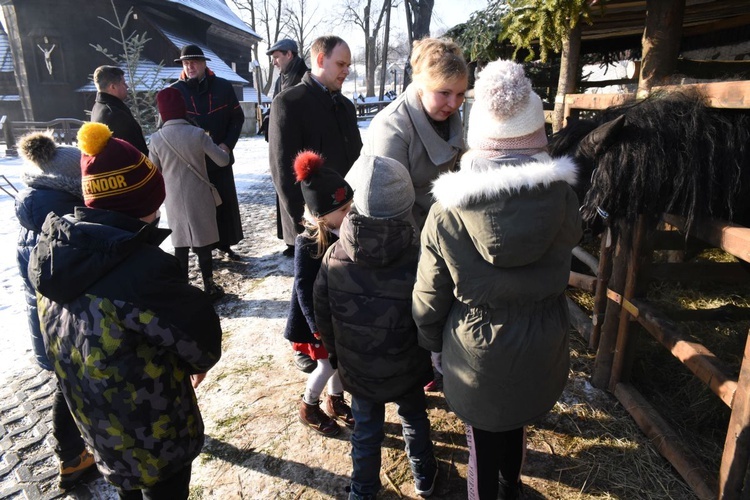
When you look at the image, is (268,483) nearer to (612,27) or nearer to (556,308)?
(556,308)

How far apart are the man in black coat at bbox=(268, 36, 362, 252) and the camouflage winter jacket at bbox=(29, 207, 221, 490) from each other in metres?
1.57

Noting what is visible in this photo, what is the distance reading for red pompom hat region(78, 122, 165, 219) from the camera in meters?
1.48

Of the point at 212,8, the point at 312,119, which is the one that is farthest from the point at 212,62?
the point at 312,119

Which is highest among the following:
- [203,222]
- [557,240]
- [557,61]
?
[557,61]

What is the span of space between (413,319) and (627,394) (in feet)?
5.10

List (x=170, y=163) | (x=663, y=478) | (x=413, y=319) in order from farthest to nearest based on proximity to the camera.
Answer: (x=170, y=163), (x=663, y=478), (x=413, y=319)

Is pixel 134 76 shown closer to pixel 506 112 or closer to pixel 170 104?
pixel 170 104

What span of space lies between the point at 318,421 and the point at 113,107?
321 centimetres

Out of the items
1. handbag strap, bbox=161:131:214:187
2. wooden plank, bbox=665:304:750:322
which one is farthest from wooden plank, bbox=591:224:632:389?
handbag strap, bbox=161:131:214:187

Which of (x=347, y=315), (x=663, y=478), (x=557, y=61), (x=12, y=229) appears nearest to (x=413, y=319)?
(x=347, y=315)

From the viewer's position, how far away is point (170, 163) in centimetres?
367

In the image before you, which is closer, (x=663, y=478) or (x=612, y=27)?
(x=663, y=478)

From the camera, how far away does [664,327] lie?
2.20 metres

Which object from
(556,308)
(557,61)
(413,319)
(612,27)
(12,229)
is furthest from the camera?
(557,61)
